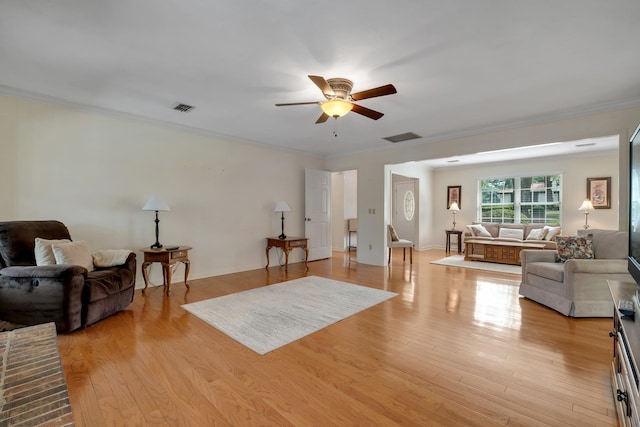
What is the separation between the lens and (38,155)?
3.49 m

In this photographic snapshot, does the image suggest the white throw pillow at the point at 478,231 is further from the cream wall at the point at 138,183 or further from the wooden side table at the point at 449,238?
the cream wall at the point at 138,183

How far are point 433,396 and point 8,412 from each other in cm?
201

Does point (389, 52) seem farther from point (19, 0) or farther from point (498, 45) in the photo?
point (19, 0)

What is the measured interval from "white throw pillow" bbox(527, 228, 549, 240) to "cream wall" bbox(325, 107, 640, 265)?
1829mm

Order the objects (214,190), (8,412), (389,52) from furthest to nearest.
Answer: (214,190) → (389,52) → (8,412)

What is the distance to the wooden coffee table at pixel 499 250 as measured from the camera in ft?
20.4

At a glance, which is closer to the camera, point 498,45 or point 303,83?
point 498,45

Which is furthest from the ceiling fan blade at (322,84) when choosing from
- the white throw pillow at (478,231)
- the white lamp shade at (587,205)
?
the white lamp shade at (587,205)

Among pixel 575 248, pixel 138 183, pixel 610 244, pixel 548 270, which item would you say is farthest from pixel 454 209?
pixel 138 183

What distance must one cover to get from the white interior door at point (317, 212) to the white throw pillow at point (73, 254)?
4.07 m

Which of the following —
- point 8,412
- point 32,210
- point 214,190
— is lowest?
point 8,412

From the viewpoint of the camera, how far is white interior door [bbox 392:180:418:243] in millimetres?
8805

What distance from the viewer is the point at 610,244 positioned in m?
3.53

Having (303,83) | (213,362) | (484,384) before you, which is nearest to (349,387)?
(484,384)
